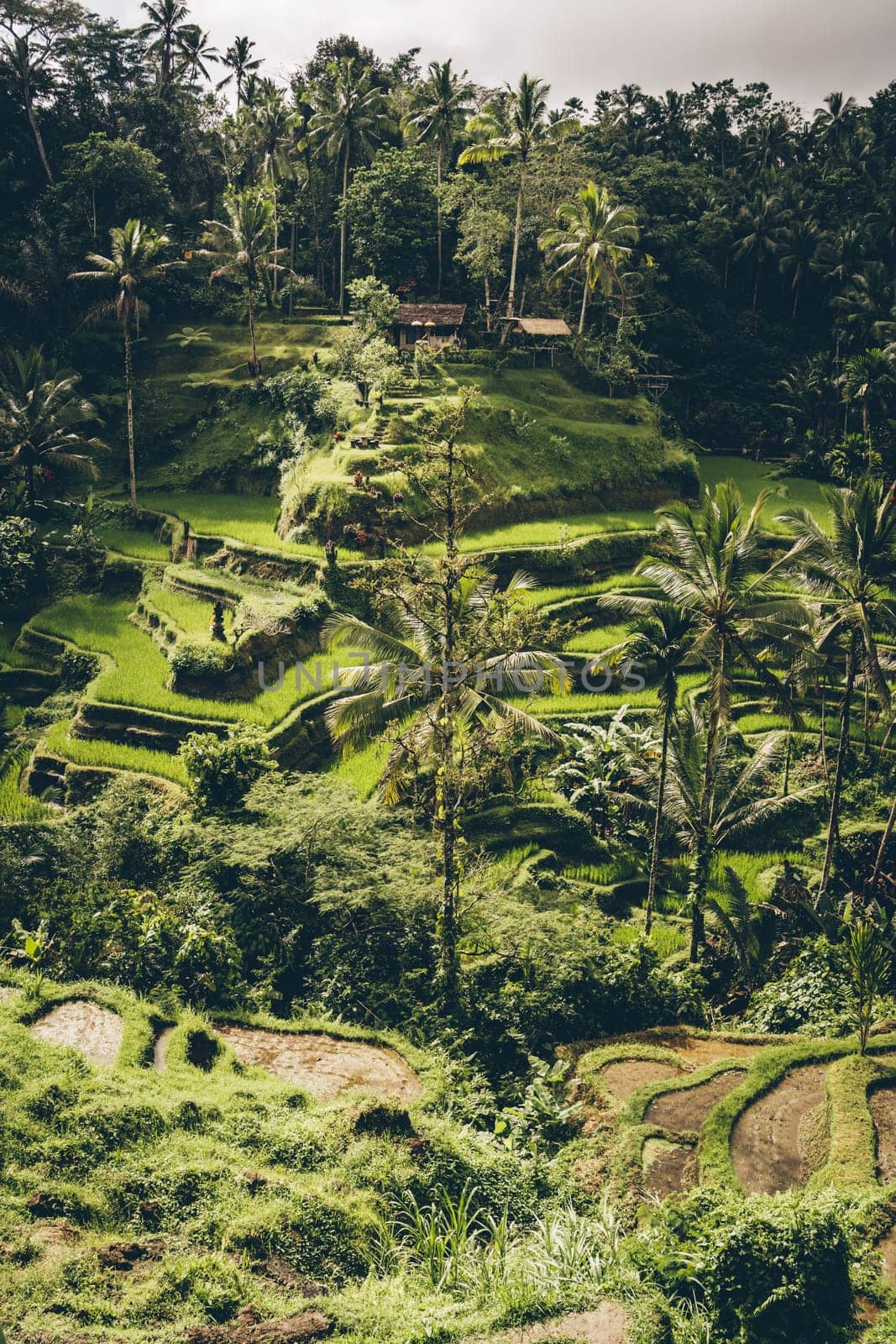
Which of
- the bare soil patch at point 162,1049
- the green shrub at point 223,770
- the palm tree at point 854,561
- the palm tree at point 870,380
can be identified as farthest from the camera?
the palm tree at point 870,380

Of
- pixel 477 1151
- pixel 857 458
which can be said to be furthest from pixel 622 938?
pixel 857 458

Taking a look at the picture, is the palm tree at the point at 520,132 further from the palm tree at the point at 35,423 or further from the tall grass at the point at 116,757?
the tall grass at the point at 116,757

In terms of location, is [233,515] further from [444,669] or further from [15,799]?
[444,669]

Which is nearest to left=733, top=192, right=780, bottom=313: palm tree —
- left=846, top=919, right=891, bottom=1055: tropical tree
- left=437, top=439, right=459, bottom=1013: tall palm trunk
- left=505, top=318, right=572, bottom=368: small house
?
left=505, top=318, right=572, bottom=368: small house

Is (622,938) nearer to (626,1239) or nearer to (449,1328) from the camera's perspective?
(626,1239)

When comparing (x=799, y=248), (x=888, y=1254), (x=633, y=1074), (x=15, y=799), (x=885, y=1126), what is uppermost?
(x=799, y=248)

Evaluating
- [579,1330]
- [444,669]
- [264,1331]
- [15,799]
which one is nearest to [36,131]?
[15,799]

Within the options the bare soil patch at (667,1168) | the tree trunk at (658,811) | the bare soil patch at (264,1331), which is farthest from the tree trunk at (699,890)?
the bare soil patch at (264,1331)
